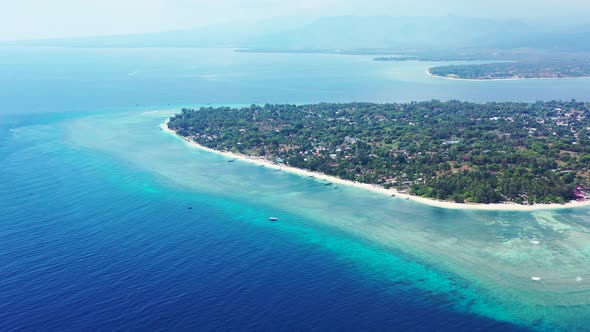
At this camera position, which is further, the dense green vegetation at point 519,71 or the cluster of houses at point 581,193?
the dense green vegetation at point 519,71

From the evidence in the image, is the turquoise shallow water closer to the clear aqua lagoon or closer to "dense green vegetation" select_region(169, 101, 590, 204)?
the clear aqua lagoon

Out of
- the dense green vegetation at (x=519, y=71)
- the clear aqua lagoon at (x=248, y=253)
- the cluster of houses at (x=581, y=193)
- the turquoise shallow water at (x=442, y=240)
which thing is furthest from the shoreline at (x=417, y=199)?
the dense green vegetation at (x=519, y=71)

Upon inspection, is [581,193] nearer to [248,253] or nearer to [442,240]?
[442,240]

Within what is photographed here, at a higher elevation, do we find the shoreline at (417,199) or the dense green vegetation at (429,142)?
the dense green vegetation at (429,142)

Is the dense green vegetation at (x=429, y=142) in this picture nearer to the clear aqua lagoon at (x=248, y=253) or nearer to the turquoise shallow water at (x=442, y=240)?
the turquoise shallow water at (x=442, y=240)

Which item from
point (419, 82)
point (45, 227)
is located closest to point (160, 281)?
point (45, 227)

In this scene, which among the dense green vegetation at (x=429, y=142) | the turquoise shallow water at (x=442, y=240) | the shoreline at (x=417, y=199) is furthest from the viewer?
the dense green vegetation at (x=429, y=142)

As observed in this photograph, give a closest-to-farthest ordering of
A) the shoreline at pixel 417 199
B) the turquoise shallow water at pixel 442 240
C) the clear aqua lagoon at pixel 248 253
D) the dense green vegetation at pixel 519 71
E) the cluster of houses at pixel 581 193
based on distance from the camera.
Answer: the clear aqua lagoon at pixel 248 253 < the turquoise shallow water at pixel 442 240 < the shoreline at pixel 417 199 < the cluster of houses at pixel 581 193 < the dense green vegetation at pixel 519 71
